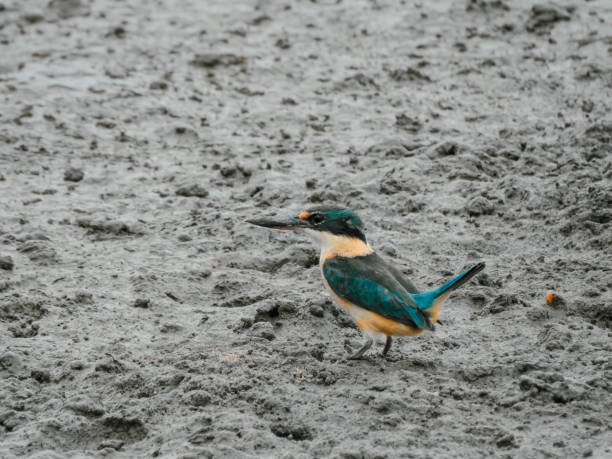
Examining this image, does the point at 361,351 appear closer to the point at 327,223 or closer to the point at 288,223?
the point at 327,223

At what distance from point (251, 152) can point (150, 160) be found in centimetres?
84

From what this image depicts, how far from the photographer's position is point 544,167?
6508 mm

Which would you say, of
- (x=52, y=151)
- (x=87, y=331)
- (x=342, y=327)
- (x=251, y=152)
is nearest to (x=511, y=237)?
(x=342, y=327)

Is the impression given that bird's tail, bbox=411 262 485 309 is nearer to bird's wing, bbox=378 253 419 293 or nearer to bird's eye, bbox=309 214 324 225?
bird's wing, bbox=378 253 419 293

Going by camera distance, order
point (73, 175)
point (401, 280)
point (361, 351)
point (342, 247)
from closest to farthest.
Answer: point (361, 351) < point (401, 280) < point (342, 247) < point (73, 175)

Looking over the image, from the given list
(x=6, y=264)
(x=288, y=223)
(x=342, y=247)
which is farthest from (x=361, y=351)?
(x=6, y=264)

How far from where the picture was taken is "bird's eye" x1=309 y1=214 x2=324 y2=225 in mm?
4766

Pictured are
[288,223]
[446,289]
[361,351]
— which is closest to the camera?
[446,289]

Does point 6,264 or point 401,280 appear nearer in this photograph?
point 401,280

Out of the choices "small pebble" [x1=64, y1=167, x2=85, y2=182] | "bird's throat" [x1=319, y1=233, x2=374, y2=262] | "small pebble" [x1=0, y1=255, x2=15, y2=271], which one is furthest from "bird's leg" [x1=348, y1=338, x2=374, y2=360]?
"small pebble" [x1=64, y1=167, x2=85, y2=182]

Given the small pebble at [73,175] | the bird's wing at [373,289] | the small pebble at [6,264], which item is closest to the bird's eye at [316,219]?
the bird's wing at [373,289]

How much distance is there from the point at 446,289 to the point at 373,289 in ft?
1.24

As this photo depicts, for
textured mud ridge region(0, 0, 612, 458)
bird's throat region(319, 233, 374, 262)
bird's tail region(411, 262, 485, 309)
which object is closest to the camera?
textured mud ridge region(0, 0, 612, 458)

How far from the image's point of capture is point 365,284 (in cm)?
438
